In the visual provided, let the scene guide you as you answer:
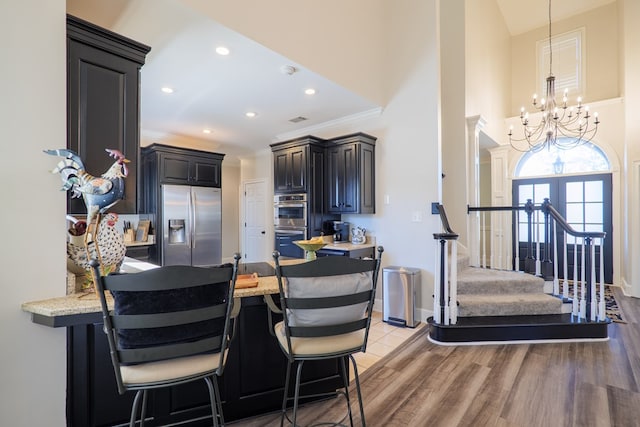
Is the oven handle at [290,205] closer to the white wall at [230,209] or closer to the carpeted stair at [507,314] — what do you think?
the carpeted stair at [507,314]

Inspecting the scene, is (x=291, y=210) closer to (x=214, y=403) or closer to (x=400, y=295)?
(x=400, y=295)

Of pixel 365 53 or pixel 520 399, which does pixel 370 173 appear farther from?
pixel 520 399

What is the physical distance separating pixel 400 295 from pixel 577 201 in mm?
4929

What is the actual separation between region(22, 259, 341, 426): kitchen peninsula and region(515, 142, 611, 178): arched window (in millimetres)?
6069

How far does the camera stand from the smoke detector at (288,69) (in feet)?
10.2

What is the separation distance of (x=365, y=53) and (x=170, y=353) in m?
4.12

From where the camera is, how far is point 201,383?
1.72 m

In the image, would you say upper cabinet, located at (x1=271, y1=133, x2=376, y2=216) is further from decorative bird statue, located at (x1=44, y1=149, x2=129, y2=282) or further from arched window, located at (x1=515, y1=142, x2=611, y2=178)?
arched window, located at (x1=515, y1=142, x2=611, y2=178)

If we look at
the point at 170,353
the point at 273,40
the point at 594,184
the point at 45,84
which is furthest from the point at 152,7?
the point at 594,184

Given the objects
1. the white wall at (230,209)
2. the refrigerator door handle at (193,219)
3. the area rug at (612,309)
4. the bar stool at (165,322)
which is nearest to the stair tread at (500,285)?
the area rug at (612,309)

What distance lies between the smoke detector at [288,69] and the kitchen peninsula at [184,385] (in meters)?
2.18

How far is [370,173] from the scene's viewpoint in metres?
4.40

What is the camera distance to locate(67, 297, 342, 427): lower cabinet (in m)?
1.46

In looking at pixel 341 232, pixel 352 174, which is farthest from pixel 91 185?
pixel 341 232
